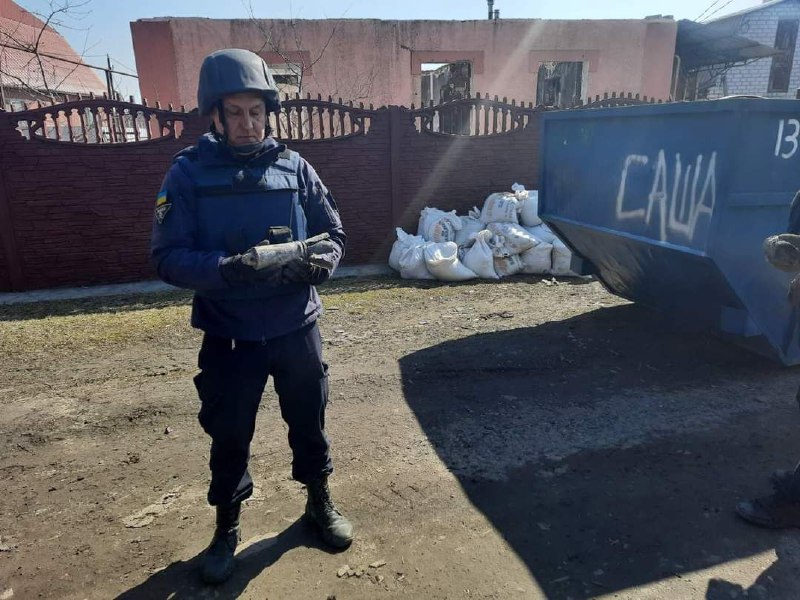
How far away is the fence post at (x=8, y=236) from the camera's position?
5.88m

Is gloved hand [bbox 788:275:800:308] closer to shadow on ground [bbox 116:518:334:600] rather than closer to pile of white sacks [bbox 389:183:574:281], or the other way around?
shadow on ground [bbox 116:518:334:600]

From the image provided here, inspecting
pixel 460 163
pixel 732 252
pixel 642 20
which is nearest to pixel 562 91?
pixel 642 20

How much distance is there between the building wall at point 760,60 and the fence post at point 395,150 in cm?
1367

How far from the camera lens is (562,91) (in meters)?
14.6

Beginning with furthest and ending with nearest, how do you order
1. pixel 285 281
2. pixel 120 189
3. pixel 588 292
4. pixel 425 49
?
pixel 425 49 < pixel 120 189 < pixel 588 292 < pixel 285 281

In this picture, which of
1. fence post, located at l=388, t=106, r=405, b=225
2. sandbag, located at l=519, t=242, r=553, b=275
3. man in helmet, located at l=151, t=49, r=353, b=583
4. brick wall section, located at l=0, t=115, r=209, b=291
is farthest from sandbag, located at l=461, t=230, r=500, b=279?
man in helmet, located at l=151, t=49, r=353, b=583

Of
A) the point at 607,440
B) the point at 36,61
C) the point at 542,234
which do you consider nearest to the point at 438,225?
the point at 542,234

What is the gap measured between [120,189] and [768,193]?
6.02 metres

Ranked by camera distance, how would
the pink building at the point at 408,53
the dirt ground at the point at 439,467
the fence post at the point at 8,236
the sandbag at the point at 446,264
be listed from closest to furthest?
the dirt ground at the point at 439,467
the fence post at the point at 8,236
the sandbag at the point at 446,264
the pink building at the point at 408,53

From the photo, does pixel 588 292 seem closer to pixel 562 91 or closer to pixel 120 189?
pixel 120 189

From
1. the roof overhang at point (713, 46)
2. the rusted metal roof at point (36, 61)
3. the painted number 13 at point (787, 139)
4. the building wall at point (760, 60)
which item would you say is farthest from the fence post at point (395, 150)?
the building wall at point (760, 60)

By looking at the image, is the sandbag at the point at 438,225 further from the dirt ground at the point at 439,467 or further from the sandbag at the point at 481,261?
the dirt ground at the point at 439,467

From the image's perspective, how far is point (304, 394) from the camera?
7.09 feet

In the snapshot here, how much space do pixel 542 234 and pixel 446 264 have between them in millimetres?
1262
